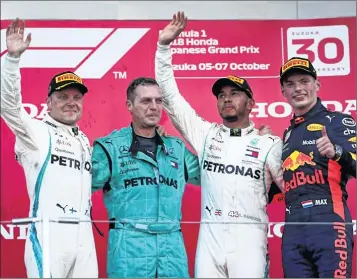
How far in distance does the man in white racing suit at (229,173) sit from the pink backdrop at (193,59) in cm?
84

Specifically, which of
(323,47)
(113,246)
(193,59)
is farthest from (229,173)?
(323,47)

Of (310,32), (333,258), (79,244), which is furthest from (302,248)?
(310,32)

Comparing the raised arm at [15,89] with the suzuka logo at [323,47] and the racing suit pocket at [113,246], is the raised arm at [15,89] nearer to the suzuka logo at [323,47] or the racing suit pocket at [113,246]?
the racing suit pocket at [113,246]

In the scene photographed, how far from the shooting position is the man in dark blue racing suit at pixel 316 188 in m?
3.78

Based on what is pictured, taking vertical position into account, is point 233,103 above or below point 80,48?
below

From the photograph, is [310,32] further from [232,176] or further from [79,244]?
[79,244]

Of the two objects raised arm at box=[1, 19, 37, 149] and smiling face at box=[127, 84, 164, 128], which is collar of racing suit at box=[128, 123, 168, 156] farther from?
raised arm at box=[1, 19, 37, 149]

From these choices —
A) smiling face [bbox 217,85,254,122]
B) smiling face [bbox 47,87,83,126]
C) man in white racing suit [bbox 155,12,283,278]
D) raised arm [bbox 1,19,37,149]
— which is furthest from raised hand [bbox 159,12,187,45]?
raised arm [bbox 1,19,37,149]

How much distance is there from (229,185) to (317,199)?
35cm

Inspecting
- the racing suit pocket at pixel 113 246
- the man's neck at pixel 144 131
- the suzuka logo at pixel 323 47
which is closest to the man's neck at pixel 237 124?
the man's neck at pixel 144 131

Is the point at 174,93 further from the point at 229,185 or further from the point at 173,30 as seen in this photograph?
the point at 229,185

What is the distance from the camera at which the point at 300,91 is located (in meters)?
4.03

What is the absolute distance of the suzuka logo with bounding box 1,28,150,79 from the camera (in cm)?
508

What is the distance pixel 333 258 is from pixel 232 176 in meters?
0.50
